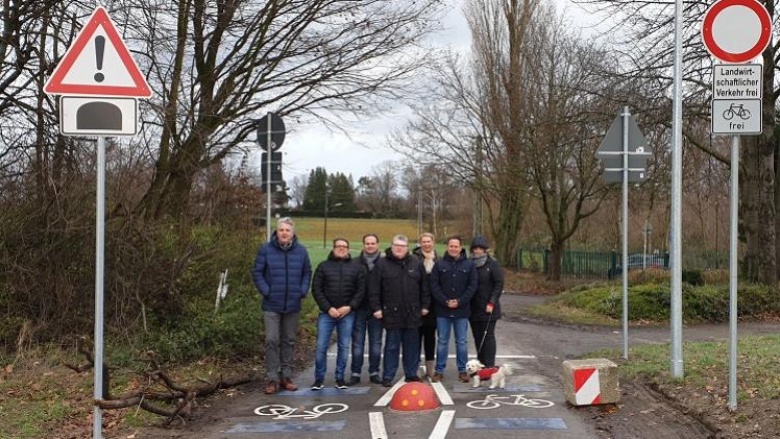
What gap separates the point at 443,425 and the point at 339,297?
8.34 feet

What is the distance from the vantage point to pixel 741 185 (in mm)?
19594

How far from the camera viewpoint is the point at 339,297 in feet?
28.7

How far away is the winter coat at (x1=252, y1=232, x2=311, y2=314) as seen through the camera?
28.0 ft

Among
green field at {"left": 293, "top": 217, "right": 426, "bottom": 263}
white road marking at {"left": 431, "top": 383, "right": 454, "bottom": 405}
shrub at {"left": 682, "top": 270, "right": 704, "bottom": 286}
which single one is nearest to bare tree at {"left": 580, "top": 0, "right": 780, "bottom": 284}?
shrub at {"left": 682, "top": 270, "right": 704, "bottom": 286}

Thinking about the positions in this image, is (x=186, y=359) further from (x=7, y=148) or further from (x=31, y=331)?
(x=7, y=148)

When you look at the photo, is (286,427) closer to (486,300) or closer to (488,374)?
(488,374)

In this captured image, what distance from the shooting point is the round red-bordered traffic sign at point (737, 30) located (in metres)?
6.61

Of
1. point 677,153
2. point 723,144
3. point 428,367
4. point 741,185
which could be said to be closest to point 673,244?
point 677,153

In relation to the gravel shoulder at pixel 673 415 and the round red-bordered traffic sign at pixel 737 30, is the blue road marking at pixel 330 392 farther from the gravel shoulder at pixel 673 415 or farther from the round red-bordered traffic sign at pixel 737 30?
the round red-bordered traffic sign at pixel 737 30

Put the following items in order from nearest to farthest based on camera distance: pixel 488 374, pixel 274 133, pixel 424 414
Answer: pixel 424 414, pixel 488 374, pixel 274 133

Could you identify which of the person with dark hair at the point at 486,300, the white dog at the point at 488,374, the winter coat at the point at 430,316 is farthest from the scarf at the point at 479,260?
the white dog at the point at 488,374

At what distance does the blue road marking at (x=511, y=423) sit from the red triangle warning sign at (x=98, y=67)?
3.93 metres

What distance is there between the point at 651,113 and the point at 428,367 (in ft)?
37.5

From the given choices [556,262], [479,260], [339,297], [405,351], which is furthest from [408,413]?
[556,262]
